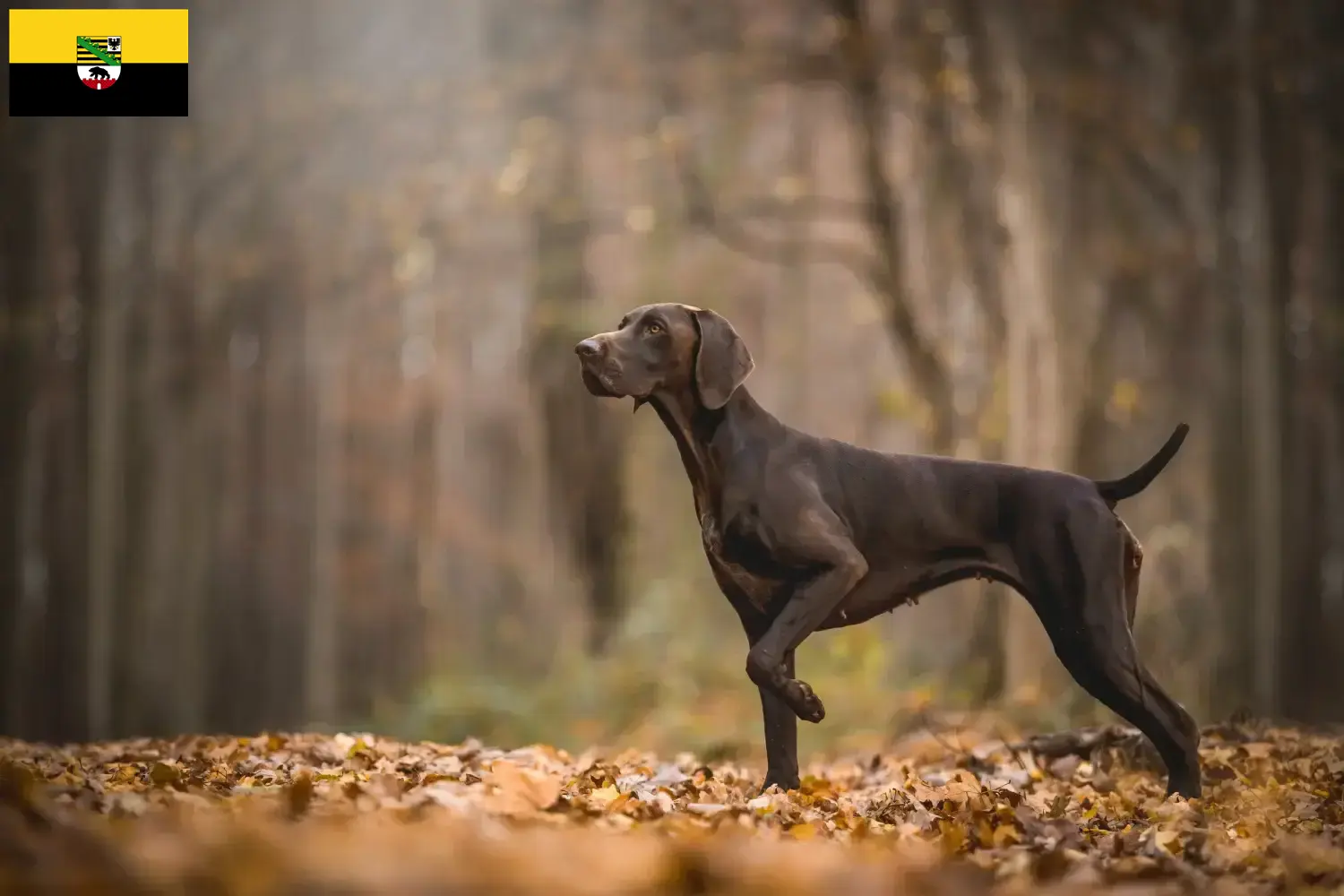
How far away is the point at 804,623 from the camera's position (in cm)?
582

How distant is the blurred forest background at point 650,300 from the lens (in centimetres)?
1298

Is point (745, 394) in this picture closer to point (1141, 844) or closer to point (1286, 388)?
point (1141, 844)

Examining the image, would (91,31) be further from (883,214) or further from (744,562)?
(744,562)

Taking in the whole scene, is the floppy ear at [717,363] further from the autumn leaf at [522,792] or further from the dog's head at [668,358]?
the autumn leaf at [522,792]

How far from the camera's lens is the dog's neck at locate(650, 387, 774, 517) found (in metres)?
6.15

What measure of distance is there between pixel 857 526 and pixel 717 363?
3.30ft

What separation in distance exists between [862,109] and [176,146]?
1000 centimetres

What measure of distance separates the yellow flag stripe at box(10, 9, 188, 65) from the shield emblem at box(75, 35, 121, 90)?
3.1 inches

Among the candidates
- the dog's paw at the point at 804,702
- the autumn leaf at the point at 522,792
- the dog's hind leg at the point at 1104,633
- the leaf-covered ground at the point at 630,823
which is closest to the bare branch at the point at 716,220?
the leaf-covered ground at the point at 630,823

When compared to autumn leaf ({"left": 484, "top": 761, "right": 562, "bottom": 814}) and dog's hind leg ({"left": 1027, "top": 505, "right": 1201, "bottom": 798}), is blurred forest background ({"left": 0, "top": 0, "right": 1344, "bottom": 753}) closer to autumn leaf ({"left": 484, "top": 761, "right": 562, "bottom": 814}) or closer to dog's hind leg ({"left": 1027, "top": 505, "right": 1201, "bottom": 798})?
dog's hind leg ({"left": 1027, "top": 505, "right": 1201, "bottom": 798})

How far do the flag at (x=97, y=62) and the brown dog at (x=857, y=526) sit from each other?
9530mm

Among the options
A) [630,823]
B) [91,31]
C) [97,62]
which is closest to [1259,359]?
[630,823]

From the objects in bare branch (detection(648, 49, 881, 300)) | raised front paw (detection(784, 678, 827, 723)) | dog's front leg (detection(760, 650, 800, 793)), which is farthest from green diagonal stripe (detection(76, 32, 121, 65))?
raised front paw (detection(784, 678, 827, 723))

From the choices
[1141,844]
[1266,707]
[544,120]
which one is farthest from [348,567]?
[1141,844]
